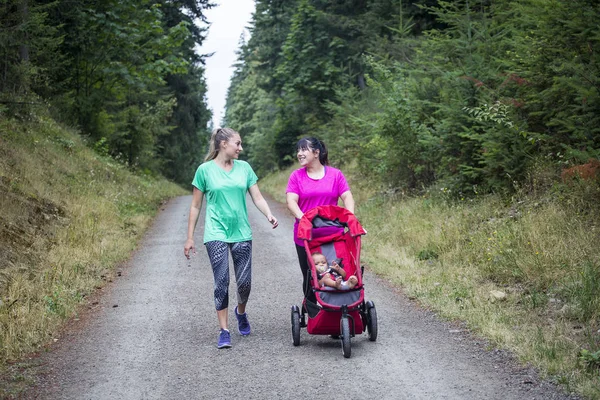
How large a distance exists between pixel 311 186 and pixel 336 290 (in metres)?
1.19

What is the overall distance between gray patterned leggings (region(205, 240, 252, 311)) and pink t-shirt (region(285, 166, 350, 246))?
1.96 feet

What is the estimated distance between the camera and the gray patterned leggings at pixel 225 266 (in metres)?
6.45

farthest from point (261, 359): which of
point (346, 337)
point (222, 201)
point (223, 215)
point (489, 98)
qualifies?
point (489, 98)

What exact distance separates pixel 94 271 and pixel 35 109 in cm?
1102

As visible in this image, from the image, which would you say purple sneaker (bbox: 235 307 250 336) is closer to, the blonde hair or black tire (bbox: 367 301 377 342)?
black tire (bbox: 367 301 377 342)

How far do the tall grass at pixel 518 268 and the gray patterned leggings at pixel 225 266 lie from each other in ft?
8.28

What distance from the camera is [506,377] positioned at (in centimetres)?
529

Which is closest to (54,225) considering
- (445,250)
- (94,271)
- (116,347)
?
(94,271)

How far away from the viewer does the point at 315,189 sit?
6.61 meters

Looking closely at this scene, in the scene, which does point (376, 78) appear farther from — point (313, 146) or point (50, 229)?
point (313, 146)

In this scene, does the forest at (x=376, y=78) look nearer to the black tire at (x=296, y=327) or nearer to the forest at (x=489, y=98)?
the forest at (x=489, y=98)

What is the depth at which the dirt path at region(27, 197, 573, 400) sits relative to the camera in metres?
5.12

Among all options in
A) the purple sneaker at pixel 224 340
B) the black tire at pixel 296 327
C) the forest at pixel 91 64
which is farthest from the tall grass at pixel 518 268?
the forest at pixel 91 64

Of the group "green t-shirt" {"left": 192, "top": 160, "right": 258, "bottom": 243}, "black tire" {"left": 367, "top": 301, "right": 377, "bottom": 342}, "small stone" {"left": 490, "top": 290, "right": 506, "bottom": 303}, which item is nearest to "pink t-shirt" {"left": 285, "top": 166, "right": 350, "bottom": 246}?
"green t-shirt" {"left": 192, "top": 160, "right": 258, "bottom": 243}
